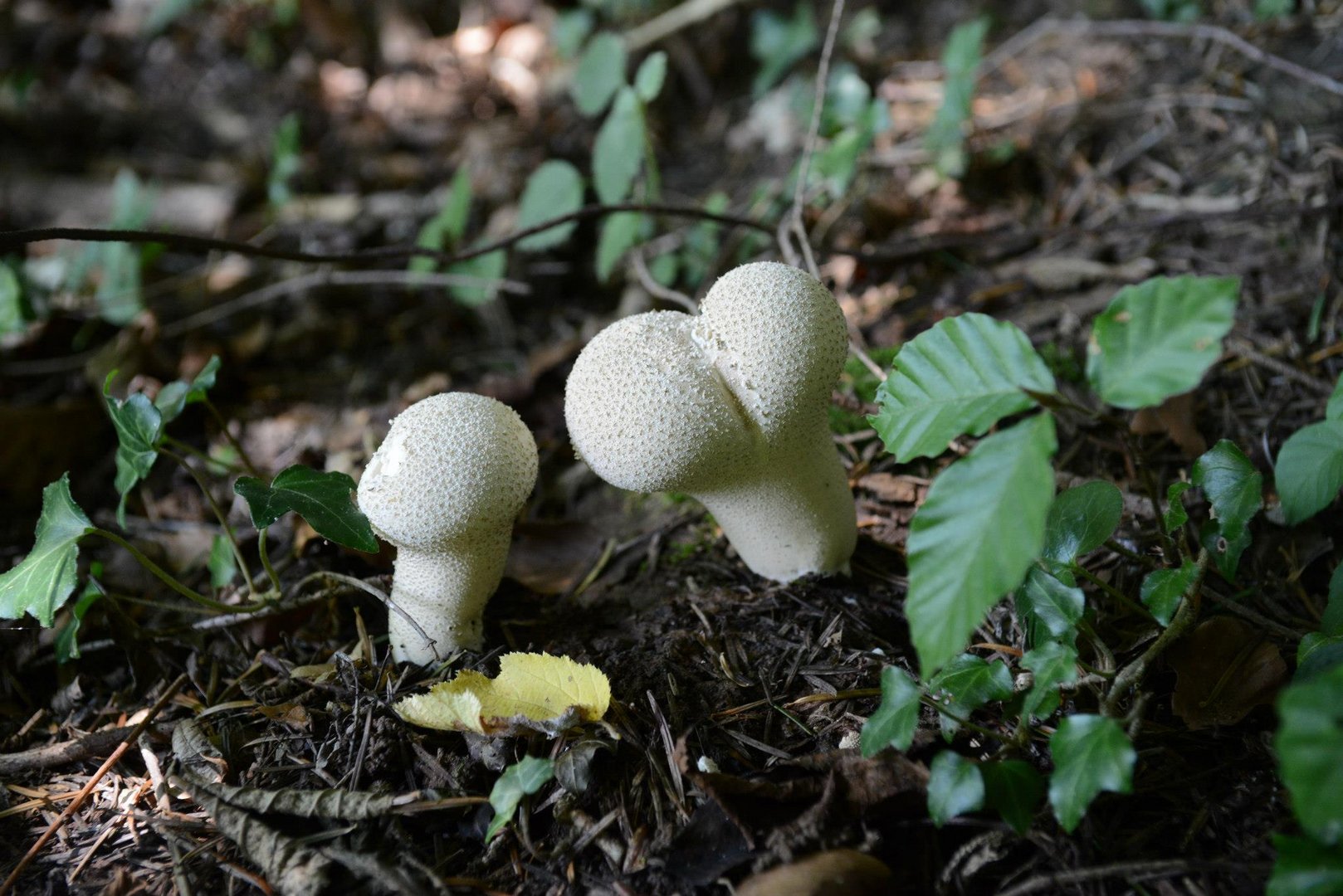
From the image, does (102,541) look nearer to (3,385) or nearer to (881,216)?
(3,385)

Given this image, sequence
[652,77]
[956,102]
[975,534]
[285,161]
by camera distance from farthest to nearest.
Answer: [285,161] → [956,102] → [652,77] → [975,534]

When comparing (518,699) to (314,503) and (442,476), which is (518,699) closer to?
(442,476)

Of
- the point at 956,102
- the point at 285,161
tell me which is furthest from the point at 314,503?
the point at 956,102

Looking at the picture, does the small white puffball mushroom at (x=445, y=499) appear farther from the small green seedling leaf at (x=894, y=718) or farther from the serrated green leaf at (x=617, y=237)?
the serrated green leaf at (x=617, y=237)

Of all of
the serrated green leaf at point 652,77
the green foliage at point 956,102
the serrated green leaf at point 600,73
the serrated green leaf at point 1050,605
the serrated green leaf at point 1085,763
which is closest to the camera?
the serrated green leaf at point 1085,763

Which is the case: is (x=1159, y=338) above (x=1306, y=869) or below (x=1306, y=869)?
above

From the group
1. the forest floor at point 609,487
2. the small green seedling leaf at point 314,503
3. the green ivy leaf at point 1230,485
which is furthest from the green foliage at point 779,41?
the small green seedling leaf at point 314,503

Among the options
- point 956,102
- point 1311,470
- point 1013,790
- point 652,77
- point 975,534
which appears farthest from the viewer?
point 956,102
